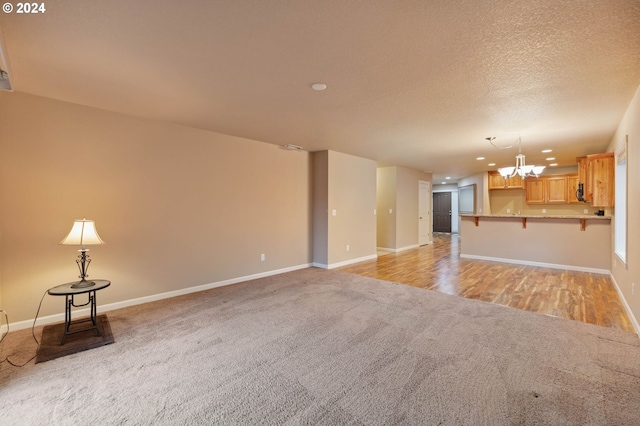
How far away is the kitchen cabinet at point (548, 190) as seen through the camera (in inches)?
316

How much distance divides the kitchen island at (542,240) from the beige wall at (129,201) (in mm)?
4854

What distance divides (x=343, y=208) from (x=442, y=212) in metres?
8.62

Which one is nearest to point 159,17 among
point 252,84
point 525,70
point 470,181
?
point 252,84

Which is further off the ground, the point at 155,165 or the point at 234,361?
the point at 155,165

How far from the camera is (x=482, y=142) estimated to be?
5.05 meters

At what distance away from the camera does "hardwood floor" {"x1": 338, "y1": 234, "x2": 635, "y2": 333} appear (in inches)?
136

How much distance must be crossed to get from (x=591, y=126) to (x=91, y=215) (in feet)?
22.2

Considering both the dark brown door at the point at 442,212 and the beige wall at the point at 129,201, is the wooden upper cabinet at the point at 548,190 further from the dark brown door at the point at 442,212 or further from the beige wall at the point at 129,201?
the beige wall at the point at 129,201

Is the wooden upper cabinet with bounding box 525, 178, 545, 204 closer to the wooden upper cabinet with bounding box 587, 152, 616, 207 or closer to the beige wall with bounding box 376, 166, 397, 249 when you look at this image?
the beige wall with bounding box 376, 166, 397, 249

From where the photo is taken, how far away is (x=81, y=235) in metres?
2.79

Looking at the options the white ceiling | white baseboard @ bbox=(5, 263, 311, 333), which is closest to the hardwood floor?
white baseboard @ bbox=(5, 263, 311, 333)

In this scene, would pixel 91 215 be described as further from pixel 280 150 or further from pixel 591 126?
pixel 591 126

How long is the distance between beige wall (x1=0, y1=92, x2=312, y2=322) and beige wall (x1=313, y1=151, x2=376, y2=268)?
86 cm

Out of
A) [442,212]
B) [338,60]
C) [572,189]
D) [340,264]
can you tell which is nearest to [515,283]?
[340,264]
